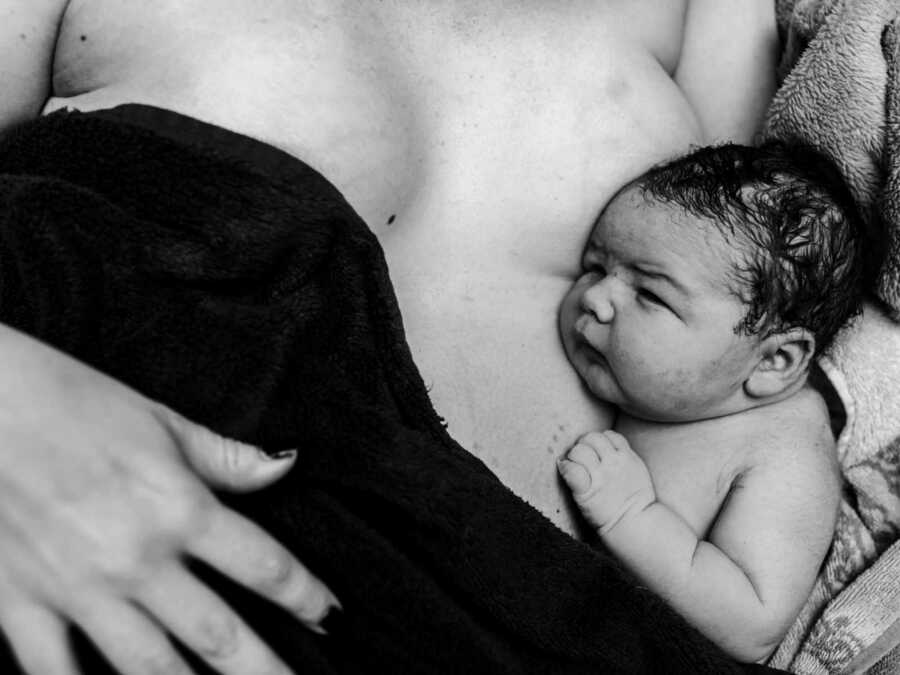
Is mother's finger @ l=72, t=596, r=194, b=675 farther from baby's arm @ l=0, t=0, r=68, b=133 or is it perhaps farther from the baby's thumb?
baby's arm @ l=0, t=0, r=68, b=133

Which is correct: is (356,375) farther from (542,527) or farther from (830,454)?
(830,454)

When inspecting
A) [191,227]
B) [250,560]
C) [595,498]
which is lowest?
[595,498]

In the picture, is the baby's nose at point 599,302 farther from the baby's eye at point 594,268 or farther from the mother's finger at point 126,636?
the mother's finger at point 126,636

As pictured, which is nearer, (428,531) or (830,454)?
(428,531)

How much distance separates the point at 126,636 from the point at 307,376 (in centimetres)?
23

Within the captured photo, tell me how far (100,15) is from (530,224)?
0.45m

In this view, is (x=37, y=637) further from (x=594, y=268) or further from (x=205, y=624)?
(x=594, y=268)

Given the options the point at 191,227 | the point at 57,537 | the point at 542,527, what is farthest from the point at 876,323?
the point at 57,537

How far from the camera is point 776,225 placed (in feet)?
2.85

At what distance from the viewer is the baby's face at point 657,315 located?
0.86m

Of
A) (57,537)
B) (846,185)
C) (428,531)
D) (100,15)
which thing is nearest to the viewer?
(57,537)

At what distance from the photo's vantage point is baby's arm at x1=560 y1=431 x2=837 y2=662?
829 mm

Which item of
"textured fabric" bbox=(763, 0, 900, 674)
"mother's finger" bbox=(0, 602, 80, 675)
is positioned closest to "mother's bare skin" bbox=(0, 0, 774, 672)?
"textured fabric" bbox=(763, 0, 900, 674)

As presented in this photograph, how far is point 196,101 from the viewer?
2.46ft
